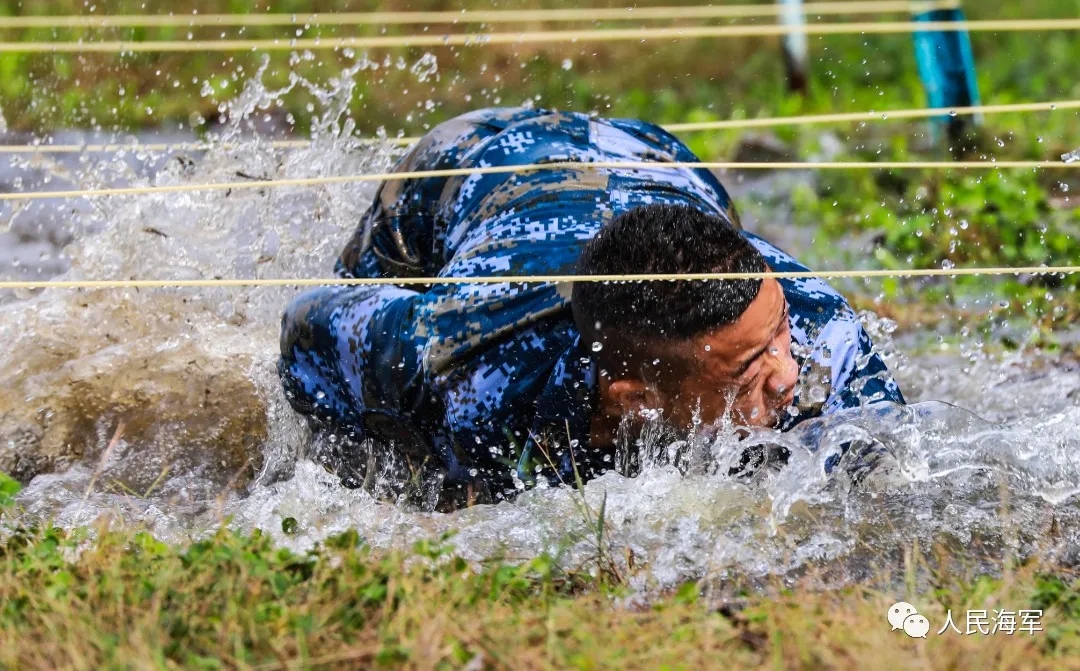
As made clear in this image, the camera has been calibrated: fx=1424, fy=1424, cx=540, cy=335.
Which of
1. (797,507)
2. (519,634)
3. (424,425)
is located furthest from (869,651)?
(424,425)

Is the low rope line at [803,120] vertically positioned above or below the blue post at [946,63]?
above

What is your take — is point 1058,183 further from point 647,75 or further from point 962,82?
point 647,75

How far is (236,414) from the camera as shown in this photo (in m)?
3.93

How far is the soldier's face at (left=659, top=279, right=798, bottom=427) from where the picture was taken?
9.31 feet

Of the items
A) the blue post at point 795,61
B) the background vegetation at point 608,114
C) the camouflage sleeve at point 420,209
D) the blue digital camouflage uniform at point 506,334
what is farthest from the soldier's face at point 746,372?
the blue post at point 795,61

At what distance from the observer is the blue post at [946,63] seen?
565 centimetres

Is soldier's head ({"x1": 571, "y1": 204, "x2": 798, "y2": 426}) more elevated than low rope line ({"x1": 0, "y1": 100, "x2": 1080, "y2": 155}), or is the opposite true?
low rope line ({"x1": 0, "y1": 100, "x2": 1080, "y2": 155})

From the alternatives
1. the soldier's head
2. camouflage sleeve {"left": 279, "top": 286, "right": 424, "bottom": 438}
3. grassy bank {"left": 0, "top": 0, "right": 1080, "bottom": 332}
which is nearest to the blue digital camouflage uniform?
camouflage sleeve {"left": 279, "top": 286, "right": 424, "bottom": 438}

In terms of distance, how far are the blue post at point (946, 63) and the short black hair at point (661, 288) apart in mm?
3114

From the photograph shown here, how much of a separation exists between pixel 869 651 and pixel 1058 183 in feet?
13.4

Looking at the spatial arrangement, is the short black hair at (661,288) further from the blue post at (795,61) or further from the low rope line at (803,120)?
the blue post at (795,61)

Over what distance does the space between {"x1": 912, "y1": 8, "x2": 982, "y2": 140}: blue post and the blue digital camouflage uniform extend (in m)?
2.36

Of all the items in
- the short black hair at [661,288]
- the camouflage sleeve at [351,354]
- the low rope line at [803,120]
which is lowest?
the camouflage sleeve at [351,354]

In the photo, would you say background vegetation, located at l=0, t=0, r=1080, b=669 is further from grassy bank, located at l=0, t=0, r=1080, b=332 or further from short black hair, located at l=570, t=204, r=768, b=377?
short black hair, located at l=570, t=204, r=768, b=377
